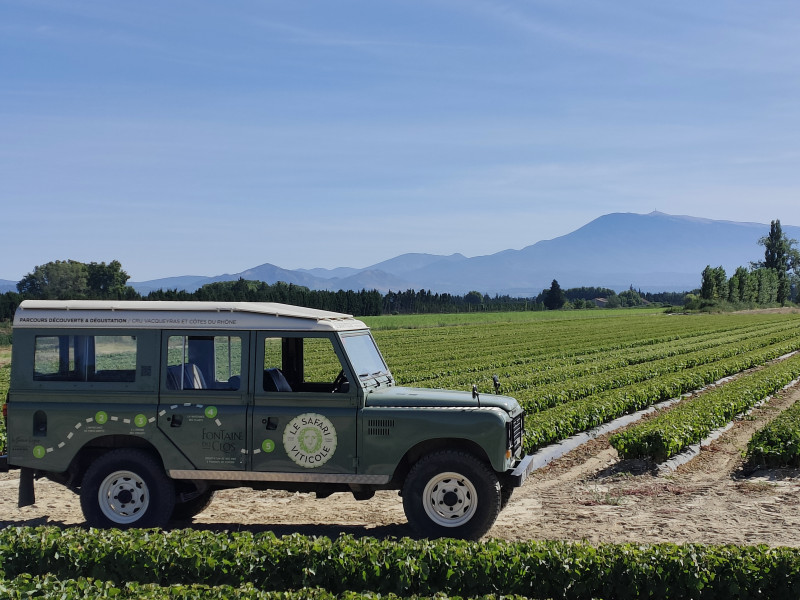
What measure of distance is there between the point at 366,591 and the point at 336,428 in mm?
2288

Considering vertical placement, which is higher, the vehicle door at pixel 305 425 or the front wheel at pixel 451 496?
the vehicle door at pixel 305 425

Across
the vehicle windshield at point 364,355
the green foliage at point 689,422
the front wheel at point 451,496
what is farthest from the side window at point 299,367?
the green foliage at point 689,422

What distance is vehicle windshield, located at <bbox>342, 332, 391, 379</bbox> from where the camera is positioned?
888 cm

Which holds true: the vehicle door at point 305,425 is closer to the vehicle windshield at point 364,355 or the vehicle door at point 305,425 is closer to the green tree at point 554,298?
the vehicle windshield at point 364,355

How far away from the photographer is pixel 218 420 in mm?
8758

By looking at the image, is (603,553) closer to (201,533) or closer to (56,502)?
(201,533)

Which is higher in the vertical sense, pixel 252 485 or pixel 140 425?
pixel 140 425

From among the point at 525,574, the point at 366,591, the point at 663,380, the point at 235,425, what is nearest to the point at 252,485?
the point at 235,425

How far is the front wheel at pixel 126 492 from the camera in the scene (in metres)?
8.85

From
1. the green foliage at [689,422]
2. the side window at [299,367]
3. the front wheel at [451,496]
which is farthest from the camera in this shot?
the green foliage at [689,422]

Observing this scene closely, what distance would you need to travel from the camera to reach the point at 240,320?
8797 mm

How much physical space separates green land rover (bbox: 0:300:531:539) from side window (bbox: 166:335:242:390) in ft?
0.04

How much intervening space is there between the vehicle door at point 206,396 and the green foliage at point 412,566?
1.41 metres

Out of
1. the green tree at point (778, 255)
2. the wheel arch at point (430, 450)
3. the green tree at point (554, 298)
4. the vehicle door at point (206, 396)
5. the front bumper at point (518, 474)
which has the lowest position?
the front bumper at point (518, 474)
